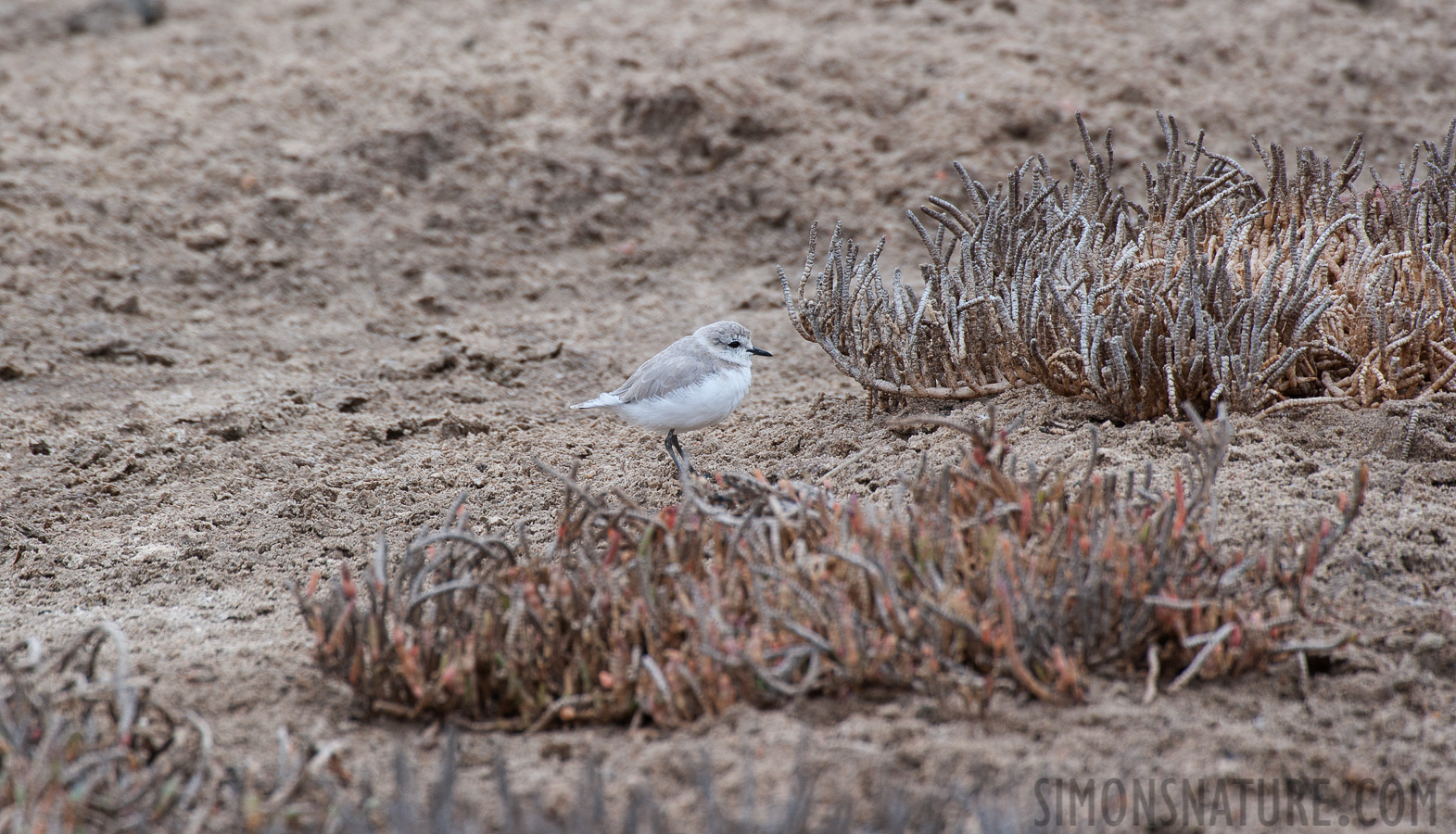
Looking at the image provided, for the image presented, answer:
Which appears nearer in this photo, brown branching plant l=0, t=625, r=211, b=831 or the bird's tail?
brown branching plant l=0, t=625, r=211, b=831

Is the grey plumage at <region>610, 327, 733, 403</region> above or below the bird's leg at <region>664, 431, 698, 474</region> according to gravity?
above

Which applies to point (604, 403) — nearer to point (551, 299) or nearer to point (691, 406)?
point (691, 406)

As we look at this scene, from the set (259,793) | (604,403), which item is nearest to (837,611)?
(259,793)

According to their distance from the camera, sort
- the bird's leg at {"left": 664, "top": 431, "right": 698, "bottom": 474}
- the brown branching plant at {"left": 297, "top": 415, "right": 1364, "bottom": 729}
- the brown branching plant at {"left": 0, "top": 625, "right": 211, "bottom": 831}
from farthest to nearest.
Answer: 1. the bird's leg at {"left": 664, "top": 431, "right": 698, "bottom": 474}
2. the brown branching plant at {"left": 297, "top": 415, "right": 1364, "bottom": 729}
3. the brown branching plant at {"left": 0, "top": 625, "right": 211, "bottom": 831}

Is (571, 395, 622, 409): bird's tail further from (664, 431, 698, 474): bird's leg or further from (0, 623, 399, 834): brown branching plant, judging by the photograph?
(0, 623, 399, 834): brown branching plant

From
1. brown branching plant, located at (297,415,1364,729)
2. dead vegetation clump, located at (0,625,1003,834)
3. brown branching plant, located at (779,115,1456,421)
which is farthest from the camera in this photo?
brown branching plant, located at (779,115,1456,421)

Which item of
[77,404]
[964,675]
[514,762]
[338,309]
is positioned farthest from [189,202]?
[964,675]

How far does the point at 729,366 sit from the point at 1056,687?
2304mm

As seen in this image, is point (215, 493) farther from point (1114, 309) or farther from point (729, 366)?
point (1114, 309)

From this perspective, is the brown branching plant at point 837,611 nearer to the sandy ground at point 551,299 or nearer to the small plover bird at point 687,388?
the sandy ground at point 551,299

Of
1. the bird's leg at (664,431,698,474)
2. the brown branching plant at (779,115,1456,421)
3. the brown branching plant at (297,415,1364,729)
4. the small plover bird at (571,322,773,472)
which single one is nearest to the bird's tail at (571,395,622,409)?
the small plover bird at (571,322,773,472)

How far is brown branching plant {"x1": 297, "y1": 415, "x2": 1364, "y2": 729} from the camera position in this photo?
113 inches

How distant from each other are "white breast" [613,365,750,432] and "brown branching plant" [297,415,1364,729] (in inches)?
48.7

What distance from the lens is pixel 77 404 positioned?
548cm
